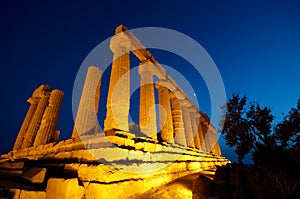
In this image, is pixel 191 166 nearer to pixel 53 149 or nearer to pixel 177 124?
pixel 177 124

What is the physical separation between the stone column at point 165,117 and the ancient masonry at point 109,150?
0.07 meters

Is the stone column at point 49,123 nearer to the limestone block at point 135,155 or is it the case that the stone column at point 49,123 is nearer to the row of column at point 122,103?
the row of column at point 122,103

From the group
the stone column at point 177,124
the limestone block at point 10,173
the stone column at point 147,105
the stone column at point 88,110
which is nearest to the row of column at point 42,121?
the stone column at point 88,110

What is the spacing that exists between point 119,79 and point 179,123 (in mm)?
7646

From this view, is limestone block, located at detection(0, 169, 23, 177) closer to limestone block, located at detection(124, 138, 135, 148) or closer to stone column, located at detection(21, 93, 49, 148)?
limestone block, located at detection(124, 138, 135, 148)

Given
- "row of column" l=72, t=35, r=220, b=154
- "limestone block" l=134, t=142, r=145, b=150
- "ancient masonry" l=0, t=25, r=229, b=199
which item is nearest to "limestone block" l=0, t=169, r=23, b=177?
"ancient masonry" l=0, t=25, r=229, b=199

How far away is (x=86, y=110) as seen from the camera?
9617 millimetres

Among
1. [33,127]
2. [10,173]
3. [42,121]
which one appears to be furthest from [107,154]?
[33,127]

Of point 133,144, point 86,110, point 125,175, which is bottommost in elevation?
point 125,175

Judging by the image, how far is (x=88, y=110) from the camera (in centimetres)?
970

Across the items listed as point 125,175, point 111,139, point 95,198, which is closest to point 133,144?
point 111,139

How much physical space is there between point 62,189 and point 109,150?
64.0 inches

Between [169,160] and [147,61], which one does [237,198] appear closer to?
[169,160]

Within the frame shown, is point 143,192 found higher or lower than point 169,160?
lower
